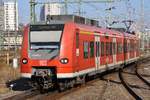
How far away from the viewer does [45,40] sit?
57.5 feet

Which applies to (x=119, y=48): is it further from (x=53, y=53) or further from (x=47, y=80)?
(x=53, y=53)

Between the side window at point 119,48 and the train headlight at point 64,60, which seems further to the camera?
the side window at point 119,48

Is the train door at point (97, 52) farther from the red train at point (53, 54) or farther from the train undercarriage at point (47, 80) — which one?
the train undercarriage at point (47, 80)

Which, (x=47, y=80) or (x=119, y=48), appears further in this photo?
(x=119, y=48)

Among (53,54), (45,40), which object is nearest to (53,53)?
(53,54)

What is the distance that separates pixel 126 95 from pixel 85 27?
4448 mm

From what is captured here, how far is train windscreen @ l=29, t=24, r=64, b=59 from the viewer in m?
17.3

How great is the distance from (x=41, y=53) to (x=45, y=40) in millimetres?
536

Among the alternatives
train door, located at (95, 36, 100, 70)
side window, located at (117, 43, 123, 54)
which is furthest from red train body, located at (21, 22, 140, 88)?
side window, located at (117, 43, 123, 54)

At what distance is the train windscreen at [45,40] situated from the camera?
56.8ft

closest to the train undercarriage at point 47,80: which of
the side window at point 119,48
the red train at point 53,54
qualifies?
the red train at point 53,54

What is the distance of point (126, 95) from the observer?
16.9 m

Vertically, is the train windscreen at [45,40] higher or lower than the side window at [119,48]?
higher

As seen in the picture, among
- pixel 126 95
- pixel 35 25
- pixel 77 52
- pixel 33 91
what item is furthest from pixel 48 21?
pixel 126 95
